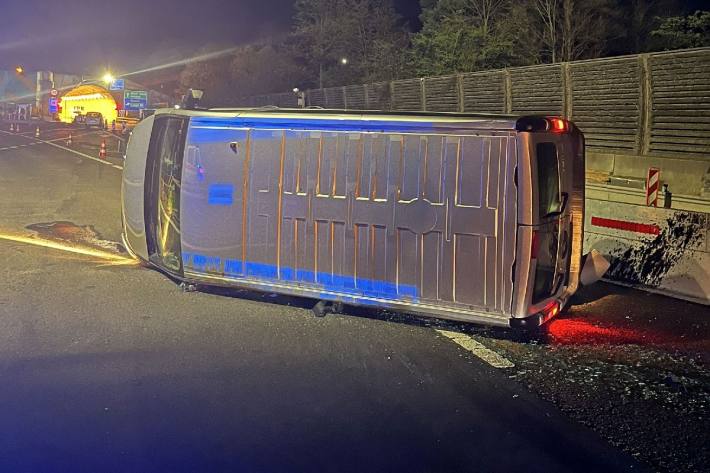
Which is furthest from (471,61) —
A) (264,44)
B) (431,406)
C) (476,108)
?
(264,44)

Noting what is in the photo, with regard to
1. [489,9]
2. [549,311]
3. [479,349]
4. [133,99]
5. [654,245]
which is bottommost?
[479,349]

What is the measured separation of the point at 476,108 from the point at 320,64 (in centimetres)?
3239

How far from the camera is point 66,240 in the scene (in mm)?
11672

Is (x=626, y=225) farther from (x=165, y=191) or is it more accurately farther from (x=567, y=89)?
(x=165, y=191)

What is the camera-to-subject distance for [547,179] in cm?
631

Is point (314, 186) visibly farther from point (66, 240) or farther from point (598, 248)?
point (66, 240)

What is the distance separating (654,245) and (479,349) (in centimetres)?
356

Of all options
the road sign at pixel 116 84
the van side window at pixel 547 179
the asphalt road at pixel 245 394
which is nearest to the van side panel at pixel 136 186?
the asphalt road at pixel 245 394

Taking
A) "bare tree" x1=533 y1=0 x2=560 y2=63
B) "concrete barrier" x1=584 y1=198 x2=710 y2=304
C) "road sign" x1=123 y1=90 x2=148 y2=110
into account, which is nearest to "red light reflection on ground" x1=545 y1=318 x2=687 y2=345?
"concrete barrier" x1=584 y1=198 x2=710 y2=304

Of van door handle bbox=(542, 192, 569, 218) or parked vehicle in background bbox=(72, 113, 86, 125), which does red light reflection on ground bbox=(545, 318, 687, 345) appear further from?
parked vehicle in background bbox=(72, 113, 86, 125)

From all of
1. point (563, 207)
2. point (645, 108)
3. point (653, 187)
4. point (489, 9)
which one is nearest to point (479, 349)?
point (563, 207)

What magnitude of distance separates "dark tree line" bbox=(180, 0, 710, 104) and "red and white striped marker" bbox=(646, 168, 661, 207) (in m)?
11.2

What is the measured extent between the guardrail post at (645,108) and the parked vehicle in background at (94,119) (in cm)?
5573

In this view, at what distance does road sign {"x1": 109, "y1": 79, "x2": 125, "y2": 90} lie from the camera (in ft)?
234
